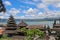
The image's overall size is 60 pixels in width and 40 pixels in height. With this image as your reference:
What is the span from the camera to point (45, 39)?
2705cm

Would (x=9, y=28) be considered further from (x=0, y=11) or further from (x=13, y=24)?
(x=0, y=11)

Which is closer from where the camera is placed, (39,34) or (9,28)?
(39,34)

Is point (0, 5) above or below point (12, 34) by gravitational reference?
above

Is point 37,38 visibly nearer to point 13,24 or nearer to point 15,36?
point 15,36

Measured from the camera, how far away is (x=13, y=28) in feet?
109

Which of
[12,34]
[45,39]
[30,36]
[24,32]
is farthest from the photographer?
[12,34]

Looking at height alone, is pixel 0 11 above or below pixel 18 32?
above

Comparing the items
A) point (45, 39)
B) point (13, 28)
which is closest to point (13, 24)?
point (13, 28)

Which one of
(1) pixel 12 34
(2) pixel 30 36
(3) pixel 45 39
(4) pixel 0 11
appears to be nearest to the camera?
(2) pixel 30 36

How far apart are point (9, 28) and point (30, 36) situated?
9.35 m

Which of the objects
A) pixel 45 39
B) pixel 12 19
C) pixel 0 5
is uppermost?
pixel 0 5

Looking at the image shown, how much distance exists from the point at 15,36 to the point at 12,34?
1.14 metres

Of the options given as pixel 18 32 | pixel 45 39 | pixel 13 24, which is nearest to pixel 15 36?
pixel 18 32

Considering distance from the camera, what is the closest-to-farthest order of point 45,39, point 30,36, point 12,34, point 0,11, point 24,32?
1. point 30,36
2. point 45,39
3. point 24,32
4. point 12,34
5. point 0,11
